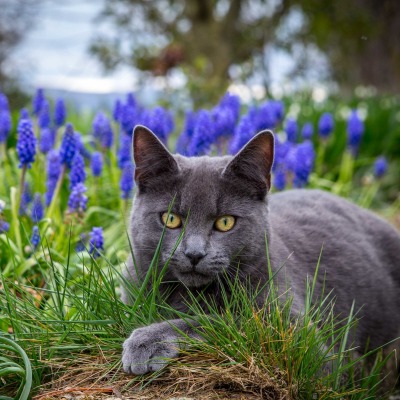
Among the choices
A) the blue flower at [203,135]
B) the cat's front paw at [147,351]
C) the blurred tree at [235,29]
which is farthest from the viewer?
the blurred tree at [235,29]

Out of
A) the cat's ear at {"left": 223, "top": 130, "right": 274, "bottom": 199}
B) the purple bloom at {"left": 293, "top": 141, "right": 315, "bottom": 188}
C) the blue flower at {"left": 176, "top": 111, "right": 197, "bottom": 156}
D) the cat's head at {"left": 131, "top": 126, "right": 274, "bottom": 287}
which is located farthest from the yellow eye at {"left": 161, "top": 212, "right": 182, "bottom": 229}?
the blue flower at {"left": 176, "top": 111, "right": 197, "bottom": 156}

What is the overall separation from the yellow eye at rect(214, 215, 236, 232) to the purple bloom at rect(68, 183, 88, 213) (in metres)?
1.25

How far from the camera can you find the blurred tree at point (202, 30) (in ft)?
38.5

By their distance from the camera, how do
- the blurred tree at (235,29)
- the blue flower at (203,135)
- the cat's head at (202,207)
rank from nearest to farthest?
the cat's head at (202,207), the blue flower at (203,135), the blurred tree at (235,29)

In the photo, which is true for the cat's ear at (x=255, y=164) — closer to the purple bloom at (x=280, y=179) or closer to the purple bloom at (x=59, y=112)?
the purple bloom at (x=280, y=179)

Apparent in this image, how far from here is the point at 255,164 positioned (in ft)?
8.96

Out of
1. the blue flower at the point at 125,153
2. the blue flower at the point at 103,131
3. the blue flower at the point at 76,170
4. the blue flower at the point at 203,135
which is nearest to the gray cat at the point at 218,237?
the blue flower at the point at 76,170

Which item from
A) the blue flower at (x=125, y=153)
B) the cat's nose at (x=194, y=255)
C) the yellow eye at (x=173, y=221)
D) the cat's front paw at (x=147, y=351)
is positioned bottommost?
the cat's front paw at (x=147, y=351)

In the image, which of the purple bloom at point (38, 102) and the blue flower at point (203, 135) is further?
the purple bloom at point (38, 102)

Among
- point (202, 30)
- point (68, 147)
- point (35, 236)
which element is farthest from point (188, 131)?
point (202, 30)

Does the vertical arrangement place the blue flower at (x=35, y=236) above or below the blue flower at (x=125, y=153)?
below

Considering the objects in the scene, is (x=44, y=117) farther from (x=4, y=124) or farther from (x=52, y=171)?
(x=52, y=171)

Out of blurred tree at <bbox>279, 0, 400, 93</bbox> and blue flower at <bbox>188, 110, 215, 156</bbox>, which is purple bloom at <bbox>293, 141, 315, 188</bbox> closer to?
blue flower at <bbox>188, 110, 215, 156</bbox>

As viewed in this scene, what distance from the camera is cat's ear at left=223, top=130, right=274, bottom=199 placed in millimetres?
2688
